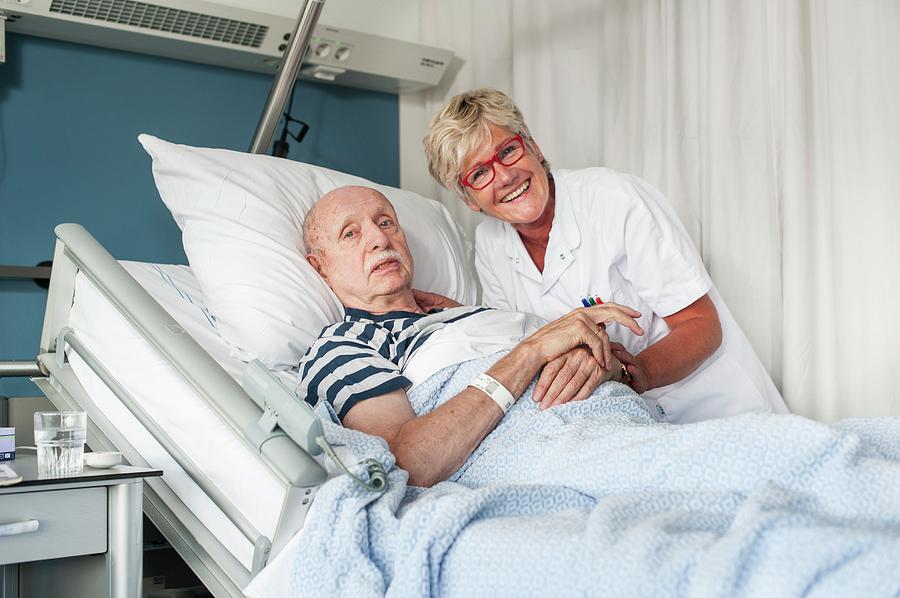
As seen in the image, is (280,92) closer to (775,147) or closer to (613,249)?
(613,249)

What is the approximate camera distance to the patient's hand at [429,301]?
78.0 inches

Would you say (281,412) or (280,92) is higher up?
(280,92)

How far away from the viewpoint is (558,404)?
1460mm

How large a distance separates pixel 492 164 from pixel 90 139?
4.32ft

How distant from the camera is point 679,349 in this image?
1.84 m

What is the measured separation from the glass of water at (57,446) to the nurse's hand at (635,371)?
0.96 m

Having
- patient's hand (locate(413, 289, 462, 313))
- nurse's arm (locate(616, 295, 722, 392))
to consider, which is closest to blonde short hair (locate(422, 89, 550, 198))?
patient's hand (locate(413, 289, 462, 313))

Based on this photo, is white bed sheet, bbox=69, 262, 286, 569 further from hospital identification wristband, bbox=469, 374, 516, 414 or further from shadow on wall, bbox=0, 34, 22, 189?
shadow on wall, bbox=0, 34, 22, 189

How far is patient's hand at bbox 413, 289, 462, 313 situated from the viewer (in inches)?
78.0

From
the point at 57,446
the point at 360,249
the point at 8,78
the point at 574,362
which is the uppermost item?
the point at 8,78

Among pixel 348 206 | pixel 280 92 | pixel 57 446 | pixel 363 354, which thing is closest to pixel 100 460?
pixel 57 446

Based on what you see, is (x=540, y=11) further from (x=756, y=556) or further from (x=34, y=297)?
(x=756, y=556)

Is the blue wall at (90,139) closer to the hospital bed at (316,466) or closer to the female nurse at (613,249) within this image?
the hospital bed at (316,466)

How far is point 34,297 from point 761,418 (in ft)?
6.78
